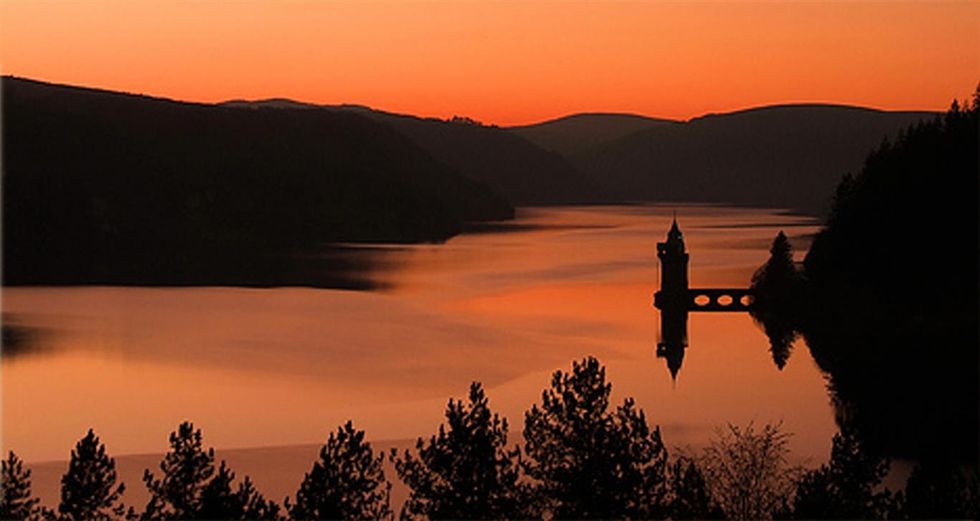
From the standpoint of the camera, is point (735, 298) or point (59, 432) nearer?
point (59, 432)

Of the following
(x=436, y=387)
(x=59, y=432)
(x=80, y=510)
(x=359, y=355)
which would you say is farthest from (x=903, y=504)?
(x=359, y=355)

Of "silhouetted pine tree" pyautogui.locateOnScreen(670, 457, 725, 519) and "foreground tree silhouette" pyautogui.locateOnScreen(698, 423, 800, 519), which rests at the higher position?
"foreground tree silhouette" pyautogui.locateOnScreen(698, 423, 800, 519)

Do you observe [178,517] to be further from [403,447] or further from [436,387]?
[436,387]

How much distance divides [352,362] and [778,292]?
31471 millimetres

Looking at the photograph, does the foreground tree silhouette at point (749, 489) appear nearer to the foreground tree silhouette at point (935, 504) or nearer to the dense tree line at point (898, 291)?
the foreground tree silhouette at point (935, 504)

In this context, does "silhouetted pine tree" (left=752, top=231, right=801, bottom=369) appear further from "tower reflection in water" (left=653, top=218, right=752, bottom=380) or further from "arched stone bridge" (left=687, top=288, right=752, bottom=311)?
"tower reflection in water" (left=653, top=218, right=752, bottom=380)

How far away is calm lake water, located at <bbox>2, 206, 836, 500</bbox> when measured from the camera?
4803cm

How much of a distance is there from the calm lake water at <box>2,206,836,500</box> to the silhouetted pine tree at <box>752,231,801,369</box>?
55.1 inches

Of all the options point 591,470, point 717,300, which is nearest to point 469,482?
point 591,470

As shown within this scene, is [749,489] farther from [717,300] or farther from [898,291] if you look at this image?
[717,300]

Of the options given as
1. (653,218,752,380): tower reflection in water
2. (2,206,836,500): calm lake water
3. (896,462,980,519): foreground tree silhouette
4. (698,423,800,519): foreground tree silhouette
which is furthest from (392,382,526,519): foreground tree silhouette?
(653,218,752,380): tower reflection in water

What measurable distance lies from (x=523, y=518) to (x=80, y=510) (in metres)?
7.98

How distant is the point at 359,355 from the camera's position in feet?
221

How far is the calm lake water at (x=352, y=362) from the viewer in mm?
48031
